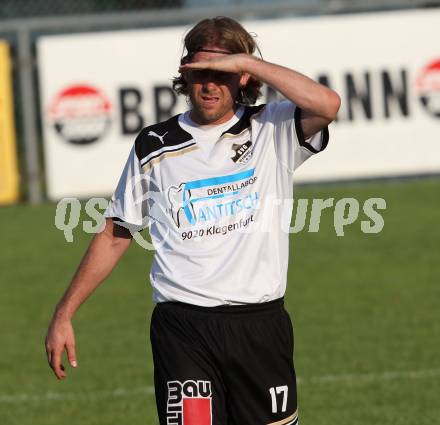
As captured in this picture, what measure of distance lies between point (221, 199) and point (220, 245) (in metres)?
0.17

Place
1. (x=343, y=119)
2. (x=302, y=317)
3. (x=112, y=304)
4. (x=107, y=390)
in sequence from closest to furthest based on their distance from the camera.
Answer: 1. (x=107, y=390)
2. (x=302, y=317)
3. (x=112, y=304)
4. (x=343, y=119)

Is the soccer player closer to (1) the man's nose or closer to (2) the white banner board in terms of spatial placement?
(1) the man's nose

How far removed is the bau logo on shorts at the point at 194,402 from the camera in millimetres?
4668

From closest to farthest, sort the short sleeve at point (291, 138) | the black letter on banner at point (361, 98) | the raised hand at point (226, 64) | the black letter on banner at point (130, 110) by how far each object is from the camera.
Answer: the raised hand at point (226, 64) → the short sleeve at point (291, 138) → the black letter on banner at point (130, 110) → the black letter on banner at point (361, 98)

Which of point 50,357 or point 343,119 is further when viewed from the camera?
point 343,119

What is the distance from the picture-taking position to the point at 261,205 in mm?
4762

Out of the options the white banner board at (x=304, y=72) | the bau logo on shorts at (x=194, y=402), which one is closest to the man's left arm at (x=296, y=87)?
the bau logo on shorts at (x=194, y=402)

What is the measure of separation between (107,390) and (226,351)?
3463mm

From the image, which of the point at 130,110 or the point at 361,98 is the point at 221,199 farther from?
the point at 361,98

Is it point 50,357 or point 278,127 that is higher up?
point 278,127

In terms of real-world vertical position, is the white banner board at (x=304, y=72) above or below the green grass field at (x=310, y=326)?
above

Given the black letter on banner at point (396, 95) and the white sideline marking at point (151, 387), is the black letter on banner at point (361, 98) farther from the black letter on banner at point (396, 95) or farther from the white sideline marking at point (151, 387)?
the white sideline marking at point (151, 387)

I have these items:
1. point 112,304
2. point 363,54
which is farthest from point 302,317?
point 363,54

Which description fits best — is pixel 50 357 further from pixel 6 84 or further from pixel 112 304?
pixel 6 84
